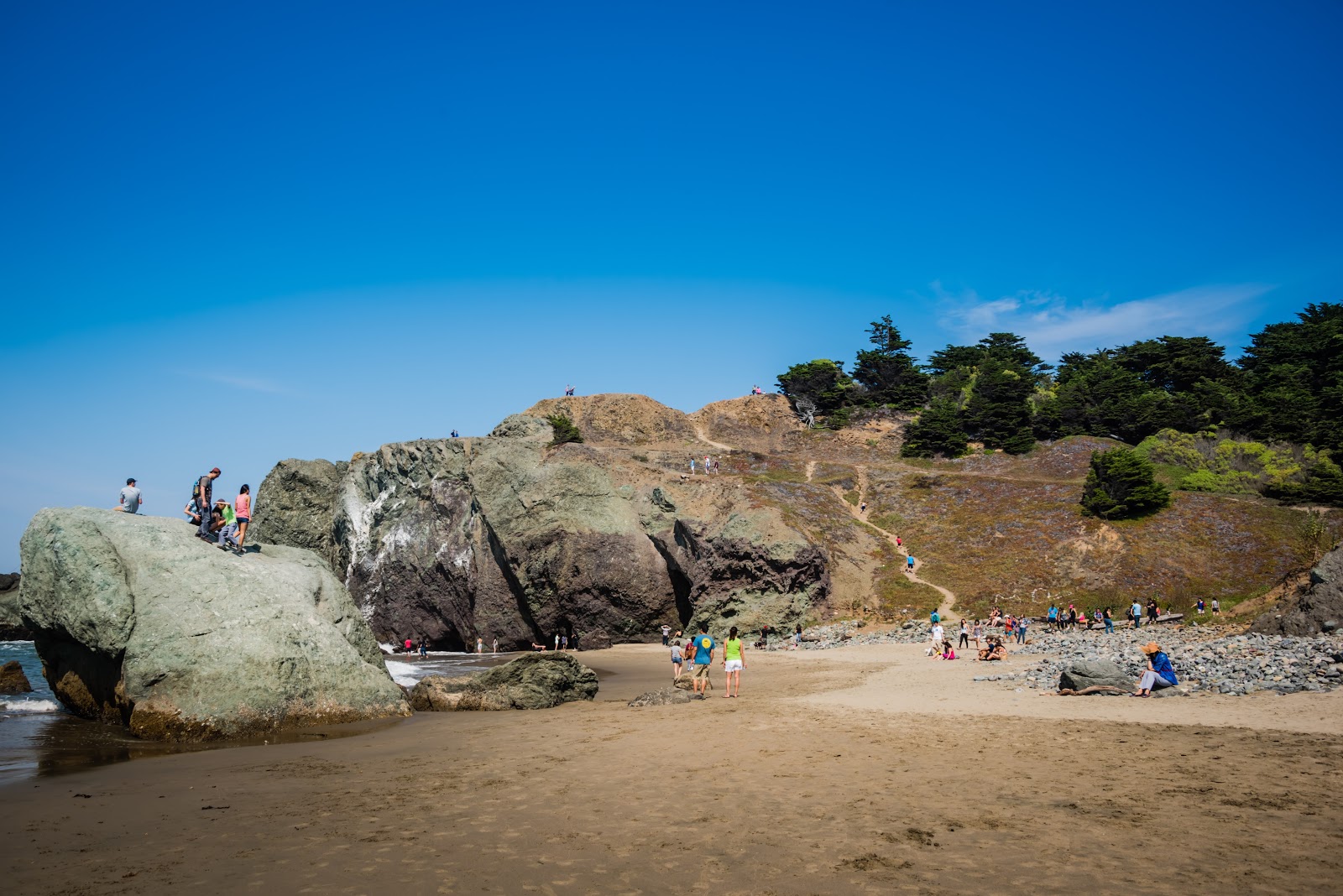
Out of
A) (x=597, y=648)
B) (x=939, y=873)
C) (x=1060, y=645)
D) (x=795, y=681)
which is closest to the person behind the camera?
(x=939, y=873)

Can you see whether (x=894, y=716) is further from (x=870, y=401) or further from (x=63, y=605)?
(x=870, y=401)

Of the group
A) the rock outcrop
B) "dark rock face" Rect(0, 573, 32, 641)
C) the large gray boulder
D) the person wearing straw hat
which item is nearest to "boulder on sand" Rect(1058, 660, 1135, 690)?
the person wearing straw hat

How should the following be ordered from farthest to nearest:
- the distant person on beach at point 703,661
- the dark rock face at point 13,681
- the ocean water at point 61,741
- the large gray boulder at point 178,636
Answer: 1. the dark rock face at point 13,681
2. the distant person on beach at point 703,661
3. the large gray boulder at point 178,636
4. the ocean water at point 61,741

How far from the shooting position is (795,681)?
21.2m

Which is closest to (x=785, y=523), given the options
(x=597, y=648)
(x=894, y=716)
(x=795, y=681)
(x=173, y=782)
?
(x=597, y=648)

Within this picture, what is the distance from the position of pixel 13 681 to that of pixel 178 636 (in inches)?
483

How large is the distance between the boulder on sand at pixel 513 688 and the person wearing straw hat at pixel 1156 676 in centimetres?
1188

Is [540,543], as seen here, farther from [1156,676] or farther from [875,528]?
[1156,676]

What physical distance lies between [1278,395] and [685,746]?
216 ft

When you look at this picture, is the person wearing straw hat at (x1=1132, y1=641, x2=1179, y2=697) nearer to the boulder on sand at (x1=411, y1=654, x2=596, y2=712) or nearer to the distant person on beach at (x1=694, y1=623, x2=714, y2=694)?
the distant person on beach at (x1=694, y1=623, x2=714, y2=694)

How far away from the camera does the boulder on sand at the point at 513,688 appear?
1747 centimetres

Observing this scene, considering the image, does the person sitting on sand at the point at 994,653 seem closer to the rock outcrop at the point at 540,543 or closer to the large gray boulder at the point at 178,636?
the rock outcrop at the point at 540,543

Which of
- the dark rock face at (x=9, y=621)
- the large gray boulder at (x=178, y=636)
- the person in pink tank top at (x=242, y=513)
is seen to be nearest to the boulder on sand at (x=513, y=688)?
the large gray boulder at (x=178, y=636)

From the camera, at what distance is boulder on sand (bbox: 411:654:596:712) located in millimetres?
17469
